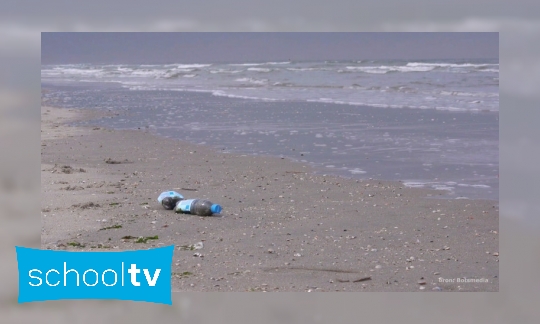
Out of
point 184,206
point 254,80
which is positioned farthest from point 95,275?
point 254,80

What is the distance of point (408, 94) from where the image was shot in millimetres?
4957

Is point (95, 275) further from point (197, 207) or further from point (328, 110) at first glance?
point (328, 110)

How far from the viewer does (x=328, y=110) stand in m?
5.00

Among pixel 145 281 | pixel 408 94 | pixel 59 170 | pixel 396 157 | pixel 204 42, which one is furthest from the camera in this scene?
pixel 408 94

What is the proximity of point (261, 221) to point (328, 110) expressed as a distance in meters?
1.29

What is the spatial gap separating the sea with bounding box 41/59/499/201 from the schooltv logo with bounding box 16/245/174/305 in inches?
39.4

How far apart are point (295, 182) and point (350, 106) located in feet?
2.77

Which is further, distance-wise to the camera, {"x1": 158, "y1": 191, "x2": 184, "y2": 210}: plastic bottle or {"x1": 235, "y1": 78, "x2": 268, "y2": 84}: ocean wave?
{"x1": 235, "y1": 78, "x2": 268, "y2": 84}: ocean wave

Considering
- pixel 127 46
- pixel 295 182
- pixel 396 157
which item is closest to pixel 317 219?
pixel 295 182

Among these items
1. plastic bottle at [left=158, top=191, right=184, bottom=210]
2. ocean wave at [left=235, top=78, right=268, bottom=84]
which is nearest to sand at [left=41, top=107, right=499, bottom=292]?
plastic bottle at [left=158, top=191, right=184, bottom=210]

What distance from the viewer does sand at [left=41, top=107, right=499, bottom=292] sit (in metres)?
3.59

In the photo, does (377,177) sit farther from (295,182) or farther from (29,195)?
(29,195)

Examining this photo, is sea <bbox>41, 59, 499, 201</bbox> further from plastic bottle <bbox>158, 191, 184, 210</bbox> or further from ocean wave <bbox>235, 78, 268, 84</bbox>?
plastic bottle <bbox>158, 191, 184, 210</bbox>

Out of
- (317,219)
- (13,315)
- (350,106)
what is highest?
(350,106)
